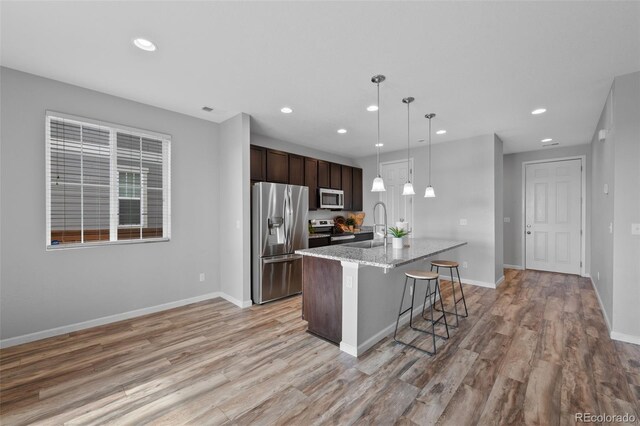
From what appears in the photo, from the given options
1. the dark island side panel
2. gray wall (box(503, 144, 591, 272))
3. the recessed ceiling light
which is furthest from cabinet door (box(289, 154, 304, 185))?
gray wall (box(503, 144, 591, 272))

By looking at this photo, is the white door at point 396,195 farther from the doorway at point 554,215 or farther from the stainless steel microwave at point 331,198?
the doorway at point 554,215

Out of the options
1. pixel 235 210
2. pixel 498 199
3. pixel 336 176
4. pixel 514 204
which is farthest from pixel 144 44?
Result: pixel 514 204

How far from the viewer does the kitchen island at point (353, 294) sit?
253 cm

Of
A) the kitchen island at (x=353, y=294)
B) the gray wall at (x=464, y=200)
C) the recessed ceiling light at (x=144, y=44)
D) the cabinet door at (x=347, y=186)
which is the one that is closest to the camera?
the recessed ceiling light at (x=144, y=44)

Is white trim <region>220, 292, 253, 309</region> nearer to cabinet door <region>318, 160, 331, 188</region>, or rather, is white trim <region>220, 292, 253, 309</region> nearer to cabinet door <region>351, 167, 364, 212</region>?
cabinet door <region>318, 160, 331, 188</region>

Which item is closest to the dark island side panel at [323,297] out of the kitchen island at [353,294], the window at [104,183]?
the kitchen island at [353,294]

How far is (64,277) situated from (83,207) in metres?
0.76

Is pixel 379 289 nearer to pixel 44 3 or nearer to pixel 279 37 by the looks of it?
pixel 279 37

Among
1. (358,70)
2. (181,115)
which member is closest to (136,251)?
(181,115)

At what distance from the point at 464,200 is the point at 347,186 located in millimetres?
2403

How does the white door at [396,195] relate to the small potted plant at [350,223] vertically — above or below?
above

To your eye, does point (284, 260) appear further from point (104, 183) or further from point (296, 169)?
point (104, 183)

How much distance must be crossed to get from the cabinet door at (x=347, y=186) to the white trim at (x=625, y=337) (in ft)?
14.5

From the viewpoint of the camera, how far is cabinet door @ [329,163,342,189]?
589 cm
